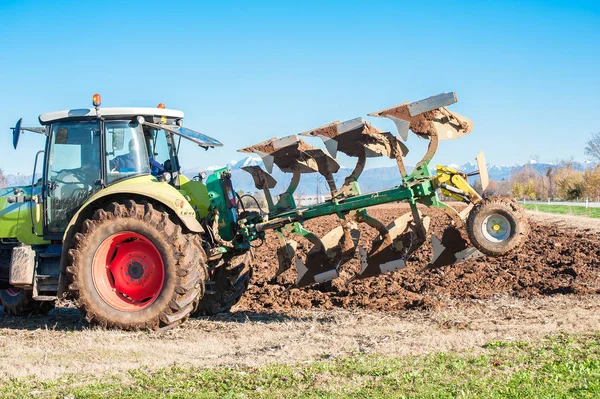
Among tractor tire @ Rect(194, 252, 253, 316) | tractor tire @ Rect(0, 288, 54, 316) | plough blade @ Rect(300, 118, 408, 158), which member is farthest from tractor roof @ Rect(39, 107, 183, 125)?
tractor tire @ Rect(0, 288, 54, 316)

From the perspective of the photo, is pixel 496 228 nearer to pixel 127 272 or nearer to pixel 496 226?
pixel 496 226

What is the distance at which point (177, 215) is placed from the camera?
766 cm

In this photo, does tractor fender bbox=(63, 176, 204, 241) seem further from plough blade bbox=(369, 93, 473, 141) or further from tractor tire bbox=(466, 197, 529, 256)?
tractor tire bbox=(466, 197, 529, 256)

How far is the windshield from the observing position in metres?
8.09

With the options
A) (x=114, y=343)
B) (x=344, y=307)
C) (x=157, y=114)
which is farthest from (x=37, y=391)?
(x=344, y=307)

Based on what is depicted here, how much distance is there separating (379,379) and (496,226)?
3.00 metres

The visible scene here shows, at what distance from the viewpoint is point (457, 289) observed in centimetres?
973

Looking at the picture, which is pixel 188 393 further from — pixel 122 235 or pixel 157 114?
pixel 157 114

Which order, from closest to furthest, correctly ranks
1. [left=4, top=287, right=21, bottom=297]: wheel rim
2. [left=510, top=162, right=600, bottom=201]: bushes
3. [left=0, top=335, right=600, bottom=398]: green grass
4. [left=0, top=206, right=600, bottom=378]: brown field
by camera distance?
[left=0, top=335, right=600, bottom=398]: green grass
[left=0, top=206, right=600, bottom=378]: brown field
[left=4, top=287, right=21, bottom=297]: wheel rim
[left=510, top=162, right=600, bottom=201]: bushes

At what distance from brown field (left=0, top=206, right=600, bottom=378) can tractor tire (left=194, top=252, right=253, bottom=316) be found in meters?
0.24

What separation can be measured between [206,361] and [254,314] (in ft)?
8.60

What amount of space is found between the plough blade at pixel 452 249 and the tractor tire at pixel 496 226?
1.14ft

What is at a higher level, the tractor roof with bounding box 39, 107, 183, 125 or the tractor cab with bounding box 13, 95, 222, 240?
the tractor roof with bounding box 39, 107, 183, 125

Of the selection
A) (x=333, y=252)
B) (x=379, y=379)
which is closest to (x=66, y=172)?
(x=333, y=252)
